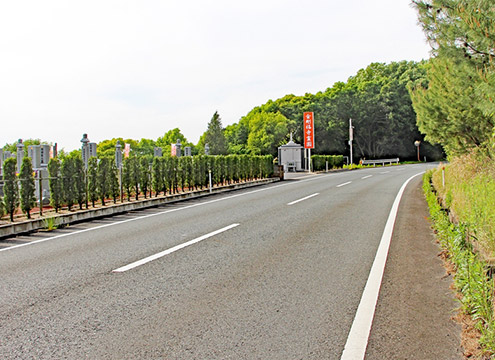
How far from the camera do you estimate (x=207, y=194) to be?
2020 centimetres

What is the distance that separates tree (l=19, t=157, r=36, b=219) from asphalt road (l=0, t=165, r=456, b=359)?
2363mm

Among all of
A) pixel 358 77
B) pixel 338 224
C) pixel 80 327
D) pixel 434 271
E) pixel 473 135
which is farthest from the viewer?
pixel 358 77

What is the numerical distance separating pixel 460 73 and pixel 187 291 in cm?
1073

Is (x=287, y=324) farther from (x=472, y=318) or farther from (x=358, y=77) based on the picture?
(x=358, y=77)

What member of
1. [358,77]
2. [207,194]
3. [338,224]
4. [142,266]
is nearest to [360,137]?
[358,77]

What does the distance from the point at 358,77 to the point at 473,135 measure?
86.8 metres

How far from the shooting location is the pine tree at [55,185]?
12.8 meters

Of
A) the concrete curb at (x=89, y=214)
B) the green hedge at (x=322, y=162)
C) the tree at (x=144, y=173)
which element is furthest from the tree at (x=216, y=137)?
the tree at (x=144, y=173)

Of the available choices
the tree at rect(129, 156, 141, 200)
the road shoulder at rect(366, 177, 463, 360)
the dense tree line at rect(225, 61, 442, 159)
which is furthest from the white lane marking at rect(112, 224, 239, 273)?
the dense tree line at rect(225, 61, 442, 159)

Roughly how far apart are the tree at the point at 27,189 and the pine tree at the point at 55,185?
3.01 feet

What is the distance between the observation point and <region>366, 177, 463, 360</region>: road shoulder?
3.55 m

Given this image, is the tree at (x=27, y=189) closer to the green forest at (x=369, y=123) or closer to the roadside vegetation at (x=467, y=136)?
the roadside vegetation at (x=467, y=136)

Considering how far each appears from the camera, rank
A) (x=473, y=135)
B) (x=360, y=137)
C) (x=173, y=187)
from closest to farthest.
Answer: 1. (x=473, y=135)
2. (x=173, y=187)
3. (x=360, y=137)

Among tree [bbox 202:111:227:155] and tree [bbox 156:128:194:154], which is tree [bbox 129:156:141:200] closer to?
tree [bbox 202:111:227:155]
